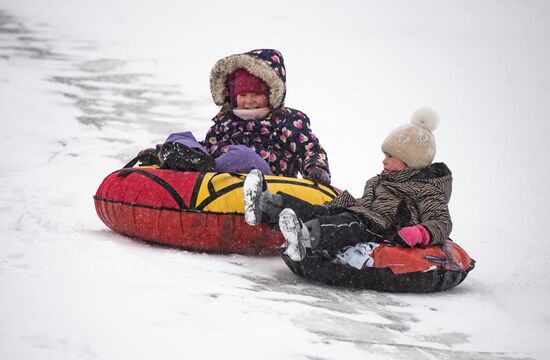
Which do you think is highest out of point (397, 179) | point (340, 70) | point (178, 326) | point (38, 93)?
point (340, 70)

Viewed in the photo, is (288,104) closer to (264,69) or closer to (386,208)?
(264,69)

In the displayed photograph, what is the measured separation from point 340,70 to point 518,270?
6.95 m

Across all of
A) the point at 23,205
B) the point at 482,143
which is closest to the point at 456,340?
the point at 23,205

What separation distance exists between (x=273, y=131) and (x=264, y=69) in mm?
442

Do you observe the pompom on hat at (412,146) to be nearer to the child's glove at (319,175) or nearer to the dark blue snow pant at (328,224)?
the dark blue snow pant at (328,224)

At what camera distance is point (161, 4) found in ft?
50.2

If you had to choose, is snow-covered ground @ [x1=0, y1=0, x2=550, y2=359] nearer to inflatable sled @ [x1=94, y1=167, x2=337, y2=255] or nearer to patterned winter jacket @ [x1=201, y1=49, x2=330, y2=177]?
inflatable sled @ [x1=94, y1=167, x2=337, y2=255]

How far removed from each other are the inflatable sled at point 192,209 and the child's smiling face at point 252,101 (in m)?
0.95

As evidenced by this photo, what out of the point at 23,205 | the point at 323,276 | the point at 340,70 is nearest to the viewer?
the point at 323,276

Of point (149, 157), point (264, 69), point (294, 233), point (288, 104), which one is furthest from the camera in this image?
point (288, 104)

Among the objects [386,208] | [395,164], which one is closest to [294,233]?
[386,208]

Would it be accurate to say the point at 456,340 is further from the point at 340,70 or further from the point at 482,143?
the point at 340,70

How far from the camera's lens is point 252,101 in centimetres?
519

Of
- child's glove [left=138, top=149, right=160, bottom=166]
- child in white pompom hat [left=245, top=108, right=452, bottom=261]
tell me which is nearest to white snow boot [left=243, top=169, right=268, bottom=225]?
child in white pompom hat [left=245, top=108, right=452, bottom=261]
